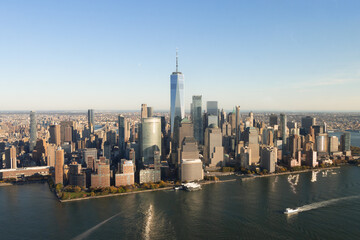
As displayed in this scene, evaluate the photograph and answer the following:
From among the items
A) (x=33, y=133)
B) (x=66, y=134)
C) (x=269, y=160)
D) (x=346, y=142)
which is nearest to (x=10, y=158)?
(x=33, y=133)

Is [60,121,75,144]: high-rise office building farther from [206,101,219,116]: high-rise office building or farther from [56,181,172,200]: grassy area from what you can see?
[56,181,172,200]: grassy area

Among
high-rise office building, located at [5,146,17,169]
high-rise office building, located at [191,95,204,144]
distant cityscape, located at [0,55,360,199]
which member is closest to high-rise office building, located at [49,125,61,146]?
distant cityscape, located at [0,55,360,199]

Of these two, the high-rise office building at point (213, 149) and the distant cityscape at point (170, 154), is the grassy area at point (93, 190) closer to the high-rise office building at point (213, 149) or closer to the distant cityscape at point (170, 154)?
the distant cityscape at point (170, 154)

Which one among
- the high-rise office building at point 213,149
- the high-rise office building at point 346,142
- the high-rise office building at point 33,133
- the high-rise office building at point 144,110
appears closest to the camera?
the high-rise office building at point 213,149

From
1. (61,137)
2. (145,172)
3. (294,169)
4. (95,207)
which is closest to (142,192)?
(145,172)

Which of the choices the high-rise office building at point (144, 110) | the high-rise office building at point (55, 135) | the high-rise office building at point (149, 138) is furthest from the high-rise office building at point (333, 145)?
the high-rise office building at point (55, 135)

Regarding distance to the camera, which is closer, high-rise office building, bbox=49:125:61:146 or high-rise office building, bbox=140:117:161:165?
high-rise office building, bbox=140:117:161:165
